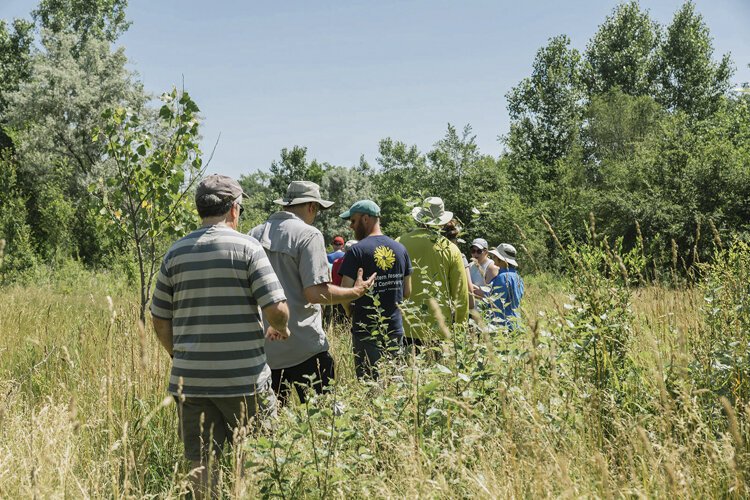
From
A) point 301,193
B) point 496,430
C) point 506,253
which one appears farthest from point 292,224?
point 506,253

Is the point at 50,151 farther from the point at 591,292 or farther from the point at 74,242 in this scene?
the point at 591,292

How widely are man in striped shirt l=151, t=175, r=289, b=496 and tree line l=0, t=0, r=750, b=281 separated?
1114 mm

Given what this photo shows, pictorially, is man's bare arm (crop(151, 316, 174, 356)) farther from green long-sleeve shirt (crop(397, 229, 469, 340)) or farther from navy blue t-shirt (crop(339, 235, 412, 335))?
green long-sleeve shirt (crop(397, 229, 469, 340))

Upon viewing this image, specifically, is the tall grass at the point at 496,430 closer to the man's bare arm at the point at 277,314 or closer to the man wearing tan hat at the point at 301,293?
the man's bare arm at the point at 277,314

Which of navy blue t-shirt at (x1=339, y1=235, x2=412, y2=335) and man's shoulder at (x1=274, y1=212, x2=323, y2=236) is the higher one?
man's shoulder at (x1=274, y1=212, x2=323, y2=236)

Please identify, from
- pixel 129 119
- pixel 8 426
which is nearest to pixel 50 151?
pixel 129 119

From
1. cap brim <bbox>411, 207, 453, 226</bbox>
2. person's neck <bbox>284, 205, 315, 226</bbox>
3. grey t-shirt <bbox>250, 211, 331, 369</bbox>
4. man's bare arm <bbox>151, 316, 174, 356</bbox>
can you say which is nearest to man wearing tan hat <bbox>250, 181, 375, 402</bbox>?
grey t-shirt <bbox>250, 211, 331, 369</bbox>

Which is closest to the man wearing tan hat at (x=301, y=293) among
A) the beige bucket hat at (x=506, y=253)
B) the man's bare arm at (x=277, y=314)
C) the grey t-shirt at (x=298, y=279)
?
the grey t-shirt at (x=298, y=279)

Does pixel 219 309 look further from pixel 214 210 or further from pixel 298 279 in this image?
pixel 298 279

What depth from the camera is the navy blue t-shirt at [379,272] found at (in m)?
4.70

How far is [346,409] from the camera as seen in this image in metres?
2.90

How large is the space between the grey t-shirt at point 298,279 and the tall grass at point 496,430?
2.28 ft

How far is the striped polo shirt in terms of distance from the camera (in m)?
A: 3.01

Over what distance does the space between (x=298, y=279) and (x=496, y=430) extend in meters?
1.93
